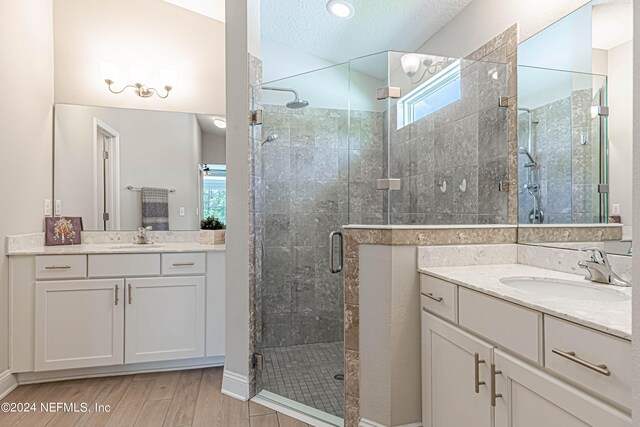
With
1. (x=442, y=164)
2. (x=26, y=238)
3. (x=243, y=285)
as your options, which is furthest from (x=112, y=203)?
(x=442, y=164)

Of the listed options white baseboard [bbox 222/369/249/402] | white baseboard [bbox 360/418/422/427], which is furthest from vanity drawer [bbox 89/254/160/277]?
white baseboard [bbox 360/418/422/427]

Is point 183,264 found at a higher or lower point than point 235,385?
higher

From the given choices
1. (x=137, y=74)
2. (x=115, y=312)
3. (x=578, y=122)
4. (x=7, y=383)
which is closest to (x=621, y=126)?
(x=578, y=122)

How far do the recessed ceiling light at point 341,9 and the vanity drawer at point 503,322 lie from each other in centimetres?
241

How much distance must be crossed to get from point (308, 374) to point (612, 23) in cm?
239

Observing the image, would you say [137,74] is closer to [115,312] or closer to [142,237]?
[142,237]

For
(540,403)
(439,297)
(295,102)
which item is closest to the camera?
(540,403)

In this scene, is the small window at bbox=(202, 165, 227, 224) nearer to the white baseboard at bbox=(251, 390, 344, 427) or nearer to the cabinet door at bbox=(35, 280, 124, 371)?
the cabinet door at bbox=(35, 280, 124, 371)

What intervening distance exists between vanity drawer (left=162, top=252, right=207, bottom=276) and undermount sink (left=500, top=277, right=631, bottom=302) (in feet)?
6.32

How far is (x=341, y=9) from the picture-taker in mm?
2893

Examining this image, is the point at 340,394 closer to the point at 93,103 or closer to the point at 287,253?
the point at 287,253

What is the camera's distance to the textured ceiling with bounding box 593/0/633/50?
54.3 inches

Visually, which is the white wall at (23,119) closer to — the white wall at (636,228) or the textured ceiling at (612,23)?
the white wall at (636,228)

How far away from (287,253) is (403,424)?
4.61ft
